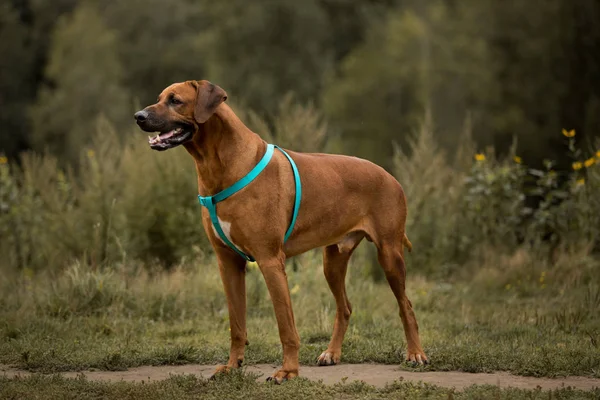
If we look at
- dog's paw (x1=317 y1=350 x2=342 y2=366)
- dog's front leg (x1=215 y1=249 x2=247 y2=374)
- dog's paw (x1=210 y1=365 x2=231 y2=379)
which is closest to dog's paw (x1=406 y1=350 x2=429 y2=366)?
dog's paw (x1=317 y1=350 x2=342 y2=366)

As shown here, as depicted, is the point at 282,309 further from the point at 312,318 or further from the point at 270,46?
the point at 270,46

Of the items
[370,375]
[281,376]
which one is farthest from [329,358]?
[281,376]

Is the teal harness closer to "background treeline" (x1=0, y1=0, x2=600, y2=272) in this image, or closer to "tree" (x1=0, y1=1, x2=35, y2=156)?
"background treeline" (x1=0, y1=0, x2=600, y2=272)

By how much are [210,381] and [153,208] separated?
5.75 meters

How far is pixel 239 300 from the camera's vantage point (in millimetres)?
6340

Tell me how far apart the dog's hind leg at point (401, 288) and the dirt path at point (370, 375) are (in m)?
0.21

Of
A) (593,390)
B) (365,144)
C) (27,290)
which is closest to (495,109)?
(365,144)

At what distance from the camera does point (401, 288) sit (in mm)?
6715

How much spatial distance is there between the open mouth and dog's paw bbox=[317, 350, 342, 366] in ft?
6.86

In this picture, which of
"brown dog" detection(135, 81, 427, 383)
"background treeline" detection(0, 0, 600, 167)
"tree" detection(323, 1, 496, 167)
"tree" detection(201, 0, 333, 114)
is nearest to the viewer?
"brown dog" detection(135, 81, 427, 383)

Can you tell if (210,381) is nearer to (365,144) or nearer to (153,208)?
(153,208)

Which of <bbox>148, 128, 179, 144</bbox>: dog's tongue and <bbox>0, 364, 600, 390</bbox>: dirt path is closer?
<bbox>148, 128, 179, 144</bbox>: dog's tongue

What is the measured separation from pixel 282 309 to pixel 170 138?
1407mm

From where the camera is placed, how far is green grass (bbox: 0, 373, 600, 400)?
546cm
